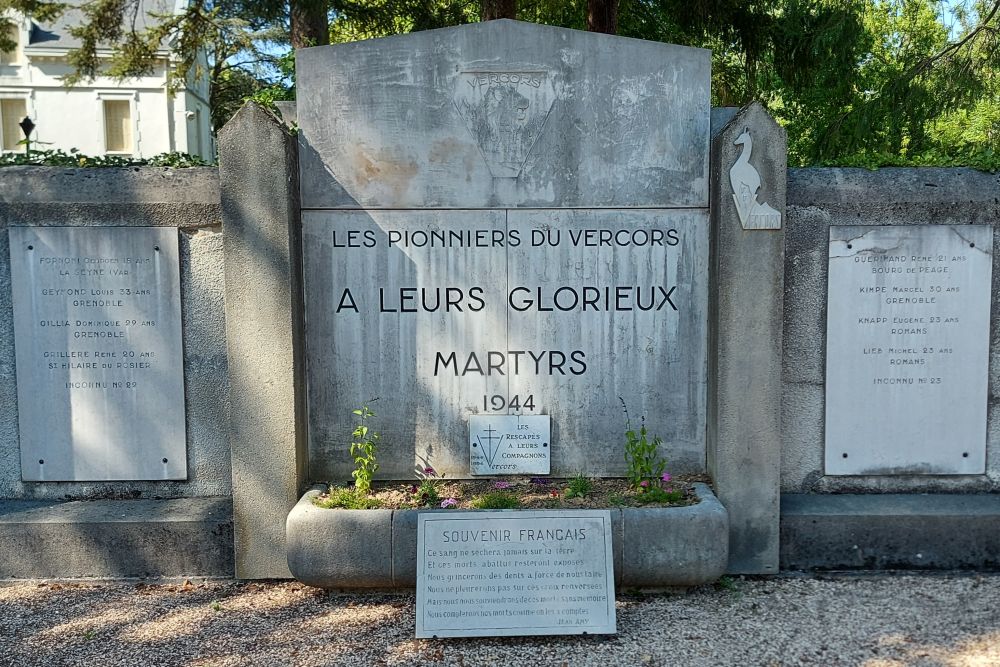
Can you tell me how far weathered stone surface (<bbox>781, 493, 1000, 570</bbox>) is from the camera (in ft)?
14.5

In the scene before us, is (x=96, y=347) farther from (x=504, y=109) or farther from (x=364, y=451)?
(x=504, y=109)

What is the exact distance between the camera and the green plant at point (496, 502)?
4203mm

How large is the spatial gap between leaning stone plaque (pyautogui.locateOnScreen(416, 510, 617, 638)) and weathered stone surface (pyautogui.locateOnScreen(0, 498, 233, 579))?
4.31 ft

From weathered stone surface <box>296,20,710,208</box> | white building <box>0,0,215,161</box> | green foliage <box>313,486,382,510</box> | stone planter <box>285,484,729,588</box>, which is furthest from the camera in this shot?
white building <box>0,0,215,161</box>

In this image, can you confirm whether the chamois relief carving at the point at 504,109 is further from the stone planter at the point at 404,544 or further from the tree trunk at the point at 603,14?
the tree trunk at the point at 603,14

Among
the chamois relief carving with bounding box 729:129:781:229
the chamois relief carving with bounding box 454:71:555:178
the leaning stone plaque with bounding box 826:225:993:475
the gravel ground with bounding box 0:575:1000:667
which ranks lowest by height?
the gravel ground with bounding box 0:575:1000:667

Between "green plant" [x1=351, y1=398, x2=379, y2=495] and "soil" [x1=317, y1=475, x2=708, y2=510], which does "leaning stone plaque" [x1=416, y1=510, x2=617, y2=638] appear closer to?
"soil" [x1=317, y1=475, x2=708, y2=510]

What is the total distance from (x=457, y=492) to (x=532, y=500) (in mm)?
430

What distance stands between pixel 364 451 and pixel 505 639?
136 centimetres

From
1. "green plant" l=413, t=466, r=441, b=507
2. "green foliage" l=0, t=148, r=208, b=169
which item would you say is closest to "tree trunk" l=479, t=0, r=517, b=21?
"green foliage" l=0, t=148, r=208, b=169

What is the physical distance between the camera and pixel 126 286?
180 inches

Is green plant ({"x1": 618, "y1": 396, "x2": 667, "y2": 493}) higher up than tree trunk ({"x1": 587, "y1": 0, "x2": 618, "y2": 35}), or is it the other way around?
tree trunk ({"x1": 587, "y1": 0, "x2": 618, "y2": 35})

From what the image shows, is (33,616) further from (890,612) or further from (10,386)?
(890,612)

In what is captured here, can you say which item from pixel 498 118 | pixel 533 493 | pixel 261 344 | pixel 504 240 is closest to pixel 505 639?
pixel 533 493
